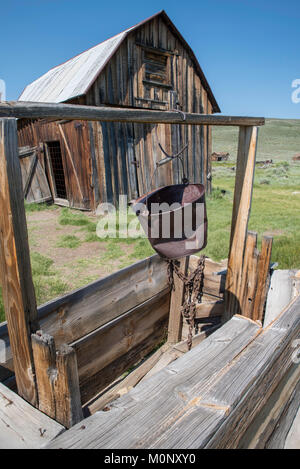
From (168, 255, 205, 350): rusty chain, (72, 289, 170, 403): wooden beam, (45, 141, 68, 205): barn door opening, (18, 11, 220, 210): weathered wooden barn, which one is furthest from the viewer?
(45, 141, 68, 205): barn door opening

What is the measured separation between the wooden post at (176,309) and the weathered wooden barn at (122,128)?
5.98 meters

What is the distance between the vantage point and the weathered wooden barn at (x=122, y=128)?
8820 millimetres

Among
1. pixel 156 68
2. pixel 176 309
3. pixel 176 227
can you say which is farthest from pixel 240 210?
pixel 156 68

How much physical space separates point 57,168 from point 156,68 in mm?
4693

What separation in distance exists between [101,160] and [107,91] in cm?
184

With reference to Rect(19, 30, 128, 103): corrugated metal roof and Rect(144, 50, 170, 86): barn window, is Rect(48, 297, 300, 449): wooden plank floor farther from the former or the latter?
Rect(144, 50, 170, 86): barn window

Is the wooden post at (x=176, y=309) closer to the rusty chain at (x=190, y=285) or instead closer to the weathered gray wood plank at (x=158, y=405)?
the rusty chain at (x=190, y=285)

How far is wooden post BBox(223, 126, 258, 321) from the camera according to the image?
2.71m

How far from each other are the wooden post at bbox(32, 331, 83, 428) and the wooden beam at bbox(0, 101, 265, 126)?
89 cm

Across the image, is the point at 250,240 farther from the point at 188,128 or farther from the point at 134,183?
the point at 188,128

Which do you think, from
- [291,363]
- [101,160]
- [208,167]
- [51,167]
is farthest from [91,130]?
[291,363]

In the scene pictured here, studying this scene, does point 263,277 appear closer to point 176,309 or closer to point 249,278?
point 249,278

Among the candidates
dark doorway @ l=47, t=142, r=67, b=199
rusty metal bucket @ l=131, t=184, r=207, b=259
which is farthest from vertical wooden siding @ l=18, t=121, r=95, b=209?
rusty metal bucket @ l=131, t=184, r=207, b=259
